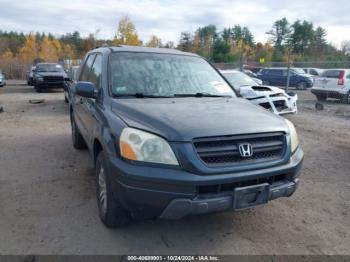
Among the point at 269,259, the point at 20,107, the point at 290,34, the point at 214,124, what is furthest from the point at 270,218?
the point at 290,34

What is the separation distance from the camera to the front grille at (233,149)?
279cm

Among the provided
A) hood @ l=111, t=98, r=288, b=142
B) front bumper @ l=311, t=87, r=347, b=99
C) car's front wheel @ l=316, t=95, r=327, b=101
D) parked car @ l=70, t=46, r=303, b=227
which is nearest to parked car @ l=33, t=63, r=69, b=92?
front bumper @ l=311, t=87, r=347, b=99

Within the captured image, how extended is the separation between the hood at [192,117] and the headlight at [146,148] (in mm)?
67

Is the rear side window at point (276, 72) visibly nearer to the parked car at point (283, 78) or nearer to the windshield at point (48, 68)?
the parked car at point (283, 78)

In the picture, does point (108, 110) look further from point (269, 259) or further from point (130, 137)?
point (269, 259)

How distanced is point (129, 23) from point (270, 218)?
3553cm

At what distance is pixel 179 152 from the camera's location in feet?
8.93

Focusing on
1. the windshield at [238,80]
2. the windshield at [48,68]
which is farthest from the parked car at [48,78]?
the windshield at [238,80]

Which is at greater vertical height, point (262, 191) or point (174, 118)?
point (174, 118)

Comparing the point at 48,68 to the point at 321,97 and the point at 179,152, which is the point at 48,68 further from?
the point at 179,152

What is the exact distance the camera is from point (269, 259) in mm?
2973

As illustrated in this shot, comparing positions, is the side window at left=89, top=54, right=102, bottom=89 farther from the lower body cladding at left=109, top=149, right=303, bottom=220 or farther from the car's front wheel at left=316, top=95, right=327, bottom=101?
the car's front wheel at left=316, top=95, right=327, bottom=101

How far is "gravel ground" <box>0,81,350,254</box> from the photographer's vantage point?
10.3 feet

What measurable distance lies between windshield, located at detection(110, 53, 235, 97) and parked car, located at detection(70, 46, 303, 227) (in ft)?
0.06
